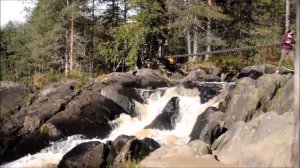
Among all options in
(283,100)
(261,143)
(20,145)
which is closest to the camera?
(261,143)

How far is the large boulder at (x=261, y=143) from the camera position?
9.62m

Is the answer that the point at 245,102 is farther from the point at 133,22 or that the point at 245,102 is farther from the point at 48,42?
the point at 48,42

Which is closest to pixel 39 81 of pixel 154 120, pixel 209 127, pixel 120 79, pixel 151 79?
pixel 120 79

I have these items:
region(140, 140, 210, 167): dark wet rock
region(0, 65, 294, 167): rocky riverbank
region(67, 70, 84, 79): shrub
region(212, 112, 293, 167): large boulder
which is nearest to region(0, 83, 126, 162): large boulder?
region(0, 65, 294, 167): rocky riverbank

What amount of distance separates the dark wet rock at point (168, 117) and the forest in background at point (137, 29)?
25.0 ft

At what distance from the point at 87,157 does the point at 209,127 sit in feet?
14.0

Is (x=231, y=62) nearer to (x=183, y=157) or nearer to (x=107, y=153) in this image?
(x=107, y=153)

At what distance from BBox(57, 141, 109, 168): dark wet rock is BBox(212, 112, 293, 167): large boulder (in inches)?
132

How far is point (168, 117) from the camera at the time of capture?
17.4 metres

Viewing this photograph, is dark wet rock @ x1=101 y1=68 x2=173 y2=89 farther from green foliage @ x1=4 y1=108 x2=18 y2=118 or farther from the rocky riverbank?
green foliage @ x1=4 y1=108 x2=18 y2=118

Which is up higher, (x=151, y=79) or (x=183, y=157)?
(x=151, y=79)

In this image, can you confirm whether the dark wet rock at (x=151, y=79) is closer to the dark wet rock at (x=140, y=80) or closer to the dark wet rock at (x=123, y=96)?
the dark wet rock at (x=140, y=80)

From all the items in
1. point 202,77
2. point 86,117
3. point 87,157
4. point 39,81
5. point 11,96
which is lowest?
point 87,157

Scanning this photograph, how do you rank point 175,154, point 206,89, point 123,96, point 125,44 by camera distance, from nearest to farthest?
1. point 175,154
2. point 206,89
3. point 123,96
4. point 125,44
